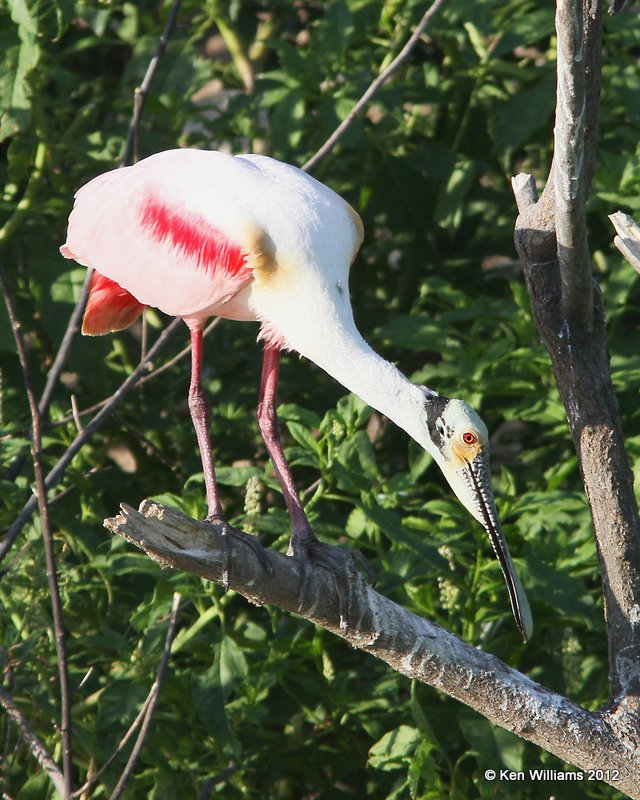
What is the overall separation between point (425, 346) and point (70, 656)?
1475mm

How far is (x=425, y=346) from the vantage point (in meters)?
4.33

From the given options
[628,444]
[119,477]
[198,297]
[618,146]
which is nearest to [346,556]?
[198,297]

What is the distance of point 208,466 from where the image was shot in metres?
3.43

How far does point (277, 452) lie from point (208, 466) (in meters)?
0.33

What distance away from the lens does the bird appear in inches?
125

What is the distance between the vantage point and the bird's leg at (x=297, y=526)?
3.09 m

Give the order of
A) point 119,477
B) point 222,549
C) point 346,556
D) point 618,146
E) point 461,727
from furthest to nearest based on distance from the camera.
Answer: point 618,146 < point 119,477 < point 461,727 < point 346,556 < point 222,549

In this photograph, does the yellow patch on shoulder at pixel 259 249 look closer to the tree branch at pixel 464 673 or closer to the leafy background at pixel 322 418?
the leafy background at pixel 322 418

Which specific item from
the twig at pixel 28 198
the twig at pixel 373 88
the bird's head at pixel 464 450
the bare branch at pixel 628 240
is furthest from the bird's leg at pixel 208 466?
the twig at pixel 28 198

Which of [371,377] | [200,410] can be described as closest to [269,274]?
[371,377]

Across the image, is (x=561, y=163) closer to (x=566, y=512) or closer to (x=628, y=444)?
(x=628, y=444)

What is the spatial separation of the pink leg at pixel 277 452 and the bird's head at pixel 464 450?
17.5 inches

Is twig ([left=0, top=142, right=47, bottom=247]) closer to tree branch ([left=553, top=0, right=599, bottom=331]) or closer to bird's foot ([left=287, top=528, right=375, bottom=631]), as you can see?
bird's foot ([left=287, top=528, right=375, bottom=631])

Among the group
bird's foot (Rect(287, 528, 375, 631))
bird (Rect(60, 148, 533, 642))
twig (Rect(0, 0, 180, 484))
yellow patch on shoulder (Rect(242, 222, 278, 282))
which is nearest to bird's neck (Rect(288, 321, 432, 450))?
bird (Rect(60, 148, 533, 642))
